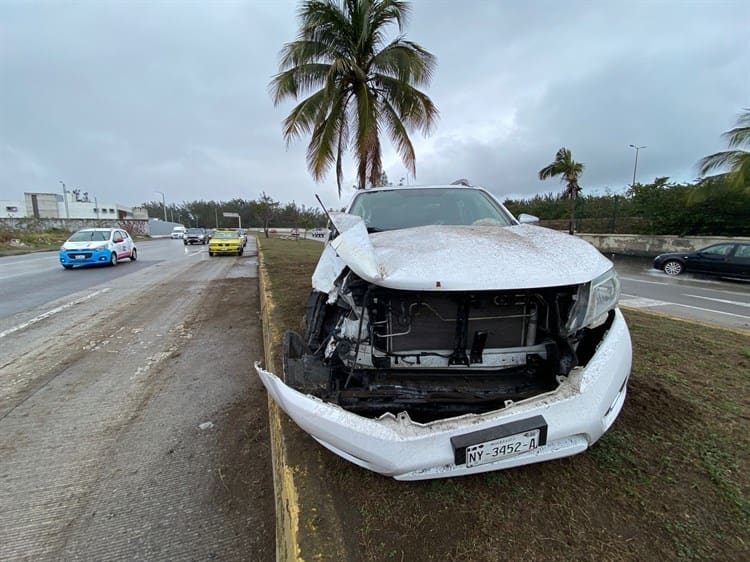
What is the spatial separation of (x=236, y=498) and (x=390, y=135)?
10081mm

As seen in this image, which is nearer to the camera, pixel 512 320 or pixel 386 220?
pixel 512 320

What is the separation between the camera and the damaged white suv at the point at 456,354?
1.58 m

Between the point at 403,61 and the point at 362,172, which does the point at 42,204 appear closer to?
the point at 362,172

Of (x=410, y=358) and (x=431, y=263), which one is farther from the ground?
(x=431, y=263)

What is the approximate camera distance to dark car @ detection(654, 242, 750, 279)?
35.3ft

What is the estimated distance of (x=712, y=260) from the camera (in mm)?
11406

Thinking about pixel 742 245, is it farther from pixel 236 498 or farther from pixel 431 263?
pixel 236 498

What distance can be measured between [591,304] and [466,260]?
0.72 m

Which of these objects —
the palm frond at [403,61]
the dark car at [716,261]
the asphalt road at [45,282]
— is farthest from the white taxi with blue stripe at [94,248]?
the dark car at [716,261]

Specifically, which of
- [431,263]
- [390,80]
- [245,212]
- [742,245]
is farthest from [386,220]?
[245,212]

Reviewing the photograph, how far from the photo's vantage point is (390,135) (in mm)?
10383

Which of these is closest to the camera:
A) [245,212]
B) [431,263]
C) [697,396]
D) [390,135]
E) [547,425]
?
[547,425]

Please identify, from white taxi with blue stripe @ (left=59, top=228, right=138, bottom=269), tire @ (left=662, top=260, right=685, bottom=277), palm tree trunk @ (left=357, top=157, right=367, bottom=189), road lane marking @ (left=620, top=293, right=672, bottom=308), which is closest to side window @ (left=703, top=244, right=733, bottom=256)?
tire @ (left=662, top=260, right=685, bottom=277)

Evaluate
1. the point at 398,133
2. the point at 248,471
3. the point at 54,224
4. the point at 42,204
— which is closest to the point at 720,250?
the point at 398,133
